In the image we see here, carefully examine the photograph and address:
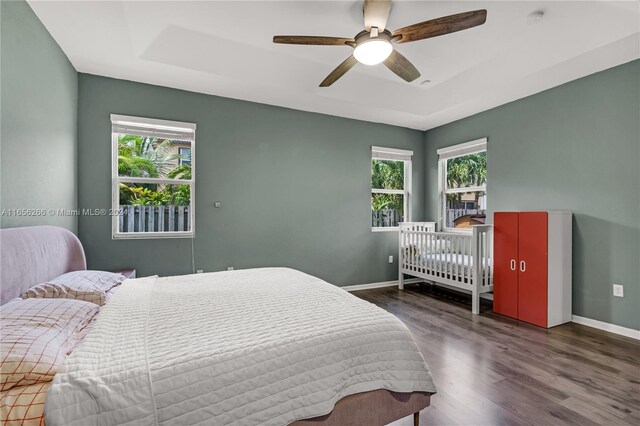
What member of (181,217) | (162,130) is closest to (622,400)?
(181,217)

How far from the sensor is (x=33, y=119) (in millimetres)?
2084

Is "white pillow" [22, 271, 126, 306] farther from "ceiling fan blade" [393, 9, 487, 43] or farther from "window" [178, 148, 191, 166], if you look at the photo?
"ceiling fan blade" [393, 9, 487, 43]

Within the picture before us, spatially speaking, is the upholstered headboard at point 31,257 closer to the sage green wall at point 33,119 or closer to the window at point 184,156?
the sage green wall at point 33,119

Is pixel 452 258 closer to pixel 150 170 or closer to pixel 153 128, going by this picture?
pixel 150 170

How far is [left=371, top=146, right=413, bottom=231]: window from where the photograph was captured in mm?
4781

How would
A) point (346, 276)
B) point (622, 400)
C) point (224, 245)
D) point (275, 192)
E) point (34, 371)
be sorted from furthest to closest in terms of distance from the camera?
point (346, 276) → point (275, 192) → point (224, 245) → point (622, 400) → point (34, 371)

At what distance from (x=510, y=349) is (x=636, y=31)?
9.00ft

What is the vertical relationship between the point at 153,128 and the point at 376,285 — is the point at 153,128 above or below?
above

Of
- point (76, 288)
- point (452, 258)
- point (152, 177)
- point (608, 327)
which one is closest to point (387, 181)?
point (452, 258)

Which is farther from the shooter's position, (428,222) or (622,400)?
(428,222)

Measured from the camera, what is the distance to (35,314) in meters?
1.20

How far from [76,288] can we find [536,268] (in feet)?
12.8

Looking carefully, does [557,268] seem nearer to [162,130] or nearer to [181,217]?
[181,217]

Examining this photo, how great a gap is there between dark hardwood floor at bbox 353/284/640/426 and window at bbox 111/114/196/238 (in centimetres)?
287
